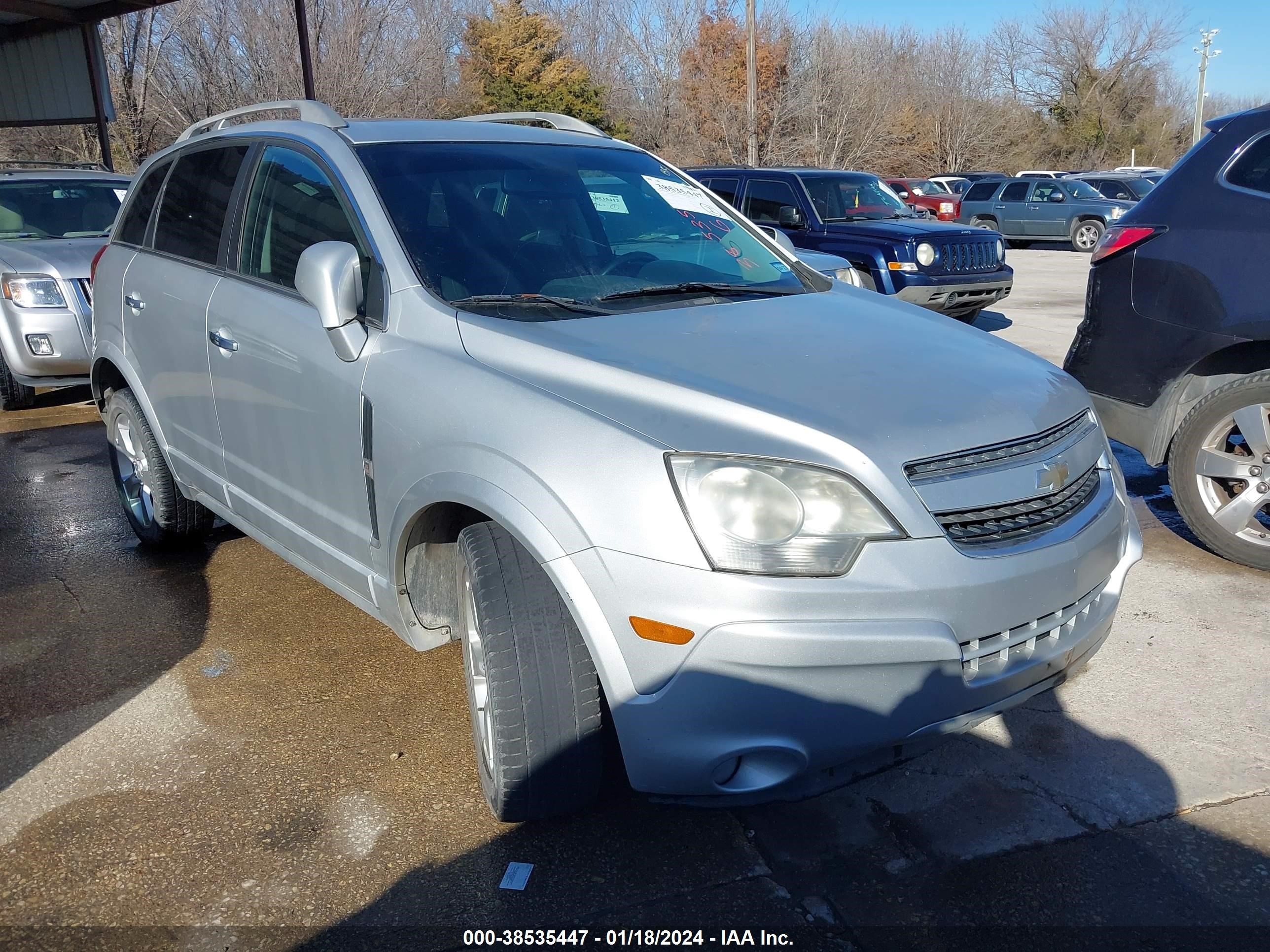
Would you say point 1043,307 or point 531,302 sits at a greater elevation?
point 531,302

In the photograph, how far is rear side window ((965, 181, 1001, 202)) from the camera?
81.5ft

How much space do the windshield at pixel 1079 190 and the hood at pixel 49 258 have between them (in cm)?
2112

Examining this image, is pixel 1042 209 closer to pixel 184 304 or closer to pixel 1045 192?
pixel 1045 192

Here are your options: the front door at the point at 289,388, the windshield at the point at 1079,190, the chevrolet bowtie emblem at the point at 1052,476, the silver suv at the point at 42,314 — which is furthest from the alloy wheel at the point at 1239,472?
the windshield at the point at 1079,190

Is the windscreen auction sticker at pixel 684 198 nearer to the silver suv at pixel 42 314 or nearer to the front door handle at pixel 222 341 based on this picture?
the front door handle at pixel 222 341

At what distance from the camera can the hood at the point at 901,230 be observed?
1007cm

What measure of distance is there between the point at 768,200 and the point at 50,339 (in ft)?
22.7

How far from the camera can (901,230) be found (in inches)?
404

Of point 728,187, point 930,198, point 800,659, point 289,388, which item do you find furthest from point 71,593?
point 930,198

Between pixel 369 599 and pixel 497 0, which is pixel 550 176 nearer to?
pixel 369 599

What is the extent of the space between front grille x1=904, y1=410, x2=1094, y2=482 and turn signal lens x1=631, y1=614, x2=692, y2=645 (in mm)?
588

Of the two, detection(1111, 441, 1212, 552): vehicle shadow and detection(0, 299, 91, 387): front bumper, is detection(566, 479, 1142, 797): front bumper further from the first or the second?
detection(0, 299, 91, 387): front bumper

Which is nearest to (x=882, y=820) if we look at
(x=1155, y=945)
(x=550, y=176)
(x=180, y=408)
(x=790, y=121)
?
(x=1155, y=945)

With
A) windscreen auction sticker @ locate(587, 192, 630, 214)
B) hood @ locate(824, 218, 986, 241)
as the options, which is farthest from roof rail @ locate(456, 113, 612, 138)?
hood @ locate(824, 218, 986, 241)
